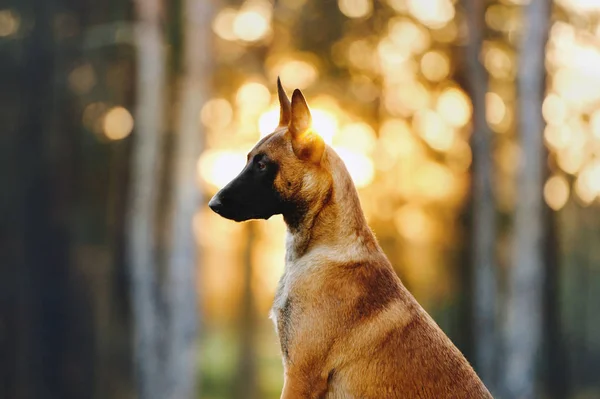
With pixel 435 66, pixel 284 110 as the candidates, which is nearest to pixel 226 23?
pixel 435 66

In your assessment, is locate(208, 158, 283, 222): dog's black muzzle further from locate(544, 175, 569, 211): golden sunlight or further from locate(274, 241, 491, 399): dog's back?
locate(544, 175, 569, 211): golden sunlight

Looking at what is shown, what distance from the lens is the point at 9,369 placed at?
24.5m

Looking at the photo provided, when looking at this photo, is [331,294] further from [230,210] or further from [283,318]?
[230,210]

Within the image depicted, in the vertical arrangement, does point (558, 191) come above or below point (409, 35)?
below

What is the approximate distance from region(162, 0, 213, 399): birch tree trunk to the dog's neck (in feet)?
42.7

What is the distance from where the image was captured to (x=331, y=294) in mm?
5023

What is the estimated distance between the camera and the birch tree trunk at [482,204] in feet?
69.3

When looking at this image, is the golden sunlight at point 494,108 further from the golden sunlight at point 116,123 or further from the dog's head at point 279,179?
the dog's head at point 279,179

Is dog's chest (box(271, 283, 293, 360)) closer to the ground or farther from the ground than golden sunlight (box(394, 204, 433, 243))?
farther from the ground

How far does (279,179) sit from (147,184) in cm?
1388

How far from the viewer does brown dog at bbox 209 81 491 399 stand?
4879 millimetres

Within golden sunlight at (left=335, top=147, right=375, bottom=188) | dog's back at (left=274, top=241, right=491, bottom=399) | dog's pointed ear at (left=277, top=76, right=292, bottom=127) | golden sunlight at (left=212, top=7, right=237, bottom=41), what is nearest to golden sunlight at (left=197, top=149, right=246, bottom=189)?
golden sunlight at (left=335, top=147, right=375, bottom=188)

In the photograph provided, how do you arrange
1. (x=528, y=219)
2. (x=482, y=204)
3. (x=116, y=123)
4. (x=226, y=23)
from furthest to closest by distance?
(x=116, y=123), (x=482, y=204), (x=226, y=23), (x=528, y=219)

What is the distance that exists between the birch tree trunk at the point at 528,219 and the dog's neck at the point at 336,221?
11582 mm
